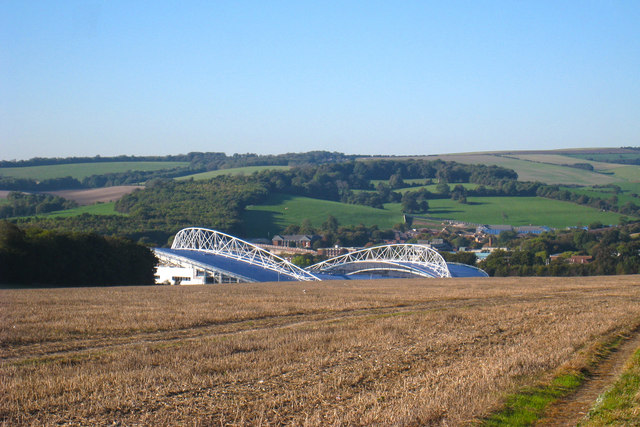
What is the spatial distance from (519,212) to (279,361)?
471ft

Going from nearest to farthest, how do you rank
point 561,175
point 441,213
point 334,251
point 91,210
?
point 91,210
point 334,251
point 441,213
point 561,175

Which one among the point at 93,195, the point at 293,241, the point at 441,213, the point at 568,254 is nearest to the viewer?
the point at 568,254

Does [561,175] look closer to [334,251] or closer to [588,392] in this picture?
[334,251]

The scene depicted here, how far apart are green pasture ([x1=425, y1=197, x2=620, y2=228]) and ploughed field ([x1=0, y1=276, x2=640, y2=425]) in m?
123

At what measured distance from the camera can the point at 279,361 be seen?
1271 cm

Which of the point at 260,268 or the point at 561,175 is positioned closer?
the point at 260,268

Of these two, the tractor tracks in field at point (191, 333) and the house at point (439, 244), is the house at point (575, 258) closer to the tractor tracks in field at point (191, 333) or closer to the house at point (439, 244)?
the house at point (439, 244)

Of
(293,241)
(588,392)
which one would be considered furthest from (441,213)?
(588,392)

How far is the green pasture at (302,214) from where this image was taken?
444 feet

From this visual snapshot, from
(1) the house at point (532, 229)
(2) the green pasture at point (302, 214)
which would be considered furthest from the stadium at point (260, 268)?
(1) the house at point (532, 229)

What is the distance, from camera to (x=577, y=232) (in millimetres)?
114875

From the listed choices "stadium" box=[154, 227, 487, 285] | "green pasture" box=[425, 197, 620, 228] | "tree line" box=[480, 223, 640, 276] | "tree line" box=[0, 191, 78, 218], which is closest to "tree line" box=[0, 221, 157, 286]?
"stadium" box=[154, 227, 487, 285]

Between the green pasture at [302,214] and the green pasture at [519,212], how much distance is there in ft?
42.2

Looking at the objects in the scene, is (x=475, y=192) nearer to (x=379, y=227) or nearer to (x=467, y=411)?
(x=379, y=227)
